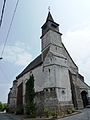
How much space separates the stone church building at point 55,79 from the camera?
21422 mm

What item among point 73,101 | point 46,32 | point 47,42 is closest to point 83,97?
point 73,101

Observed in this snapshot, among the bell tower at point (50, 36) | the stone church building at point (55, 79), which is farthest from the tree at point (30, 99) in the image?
the bell tower at point (50, 36)

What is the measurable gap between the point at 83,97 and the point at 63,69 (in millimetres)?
7733

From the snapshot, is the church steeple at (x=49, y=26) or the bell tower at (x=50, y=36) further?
the church steeple at (x=49, y=26)

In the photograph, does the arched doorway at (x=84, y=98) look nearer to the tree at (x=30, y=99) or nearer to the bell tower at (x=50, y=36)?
the tree at (x=30, y=99)

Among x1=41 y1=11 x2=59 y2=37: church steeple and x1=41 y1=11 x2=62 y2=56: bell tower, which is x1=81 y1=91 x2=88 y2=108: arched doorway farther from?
x1=41 y1=11 x2=59 y2=37: church steeple

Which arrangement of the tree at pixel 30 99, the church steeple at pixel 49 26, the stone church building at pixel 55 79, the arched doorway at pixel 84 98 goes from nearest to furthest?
the stone church building at pixel 55 79 → the tree at pixel 30 99 → the arched doorway at pixel 84 98 → the church steeple at pixel 49 26

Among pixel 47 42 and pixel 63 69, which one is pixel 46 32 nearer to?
pixel 47 42

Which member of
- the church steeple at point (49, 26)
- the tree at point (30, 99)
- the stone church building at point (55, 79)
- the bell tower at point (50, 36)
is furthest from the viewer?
the church steeple at point (49, 26)

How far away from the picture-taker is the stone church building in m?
21.4

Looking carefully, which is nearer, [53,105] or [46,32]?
[53,105]

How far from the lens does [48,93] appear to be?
71.4 feet

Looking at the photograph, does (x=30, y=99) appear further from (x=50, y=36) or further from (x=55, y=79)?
(x=50, y=36)

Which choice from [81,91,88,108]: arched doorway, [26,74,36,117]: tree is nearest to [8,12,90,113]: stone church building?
[81,91,88,108]: arched doorway
